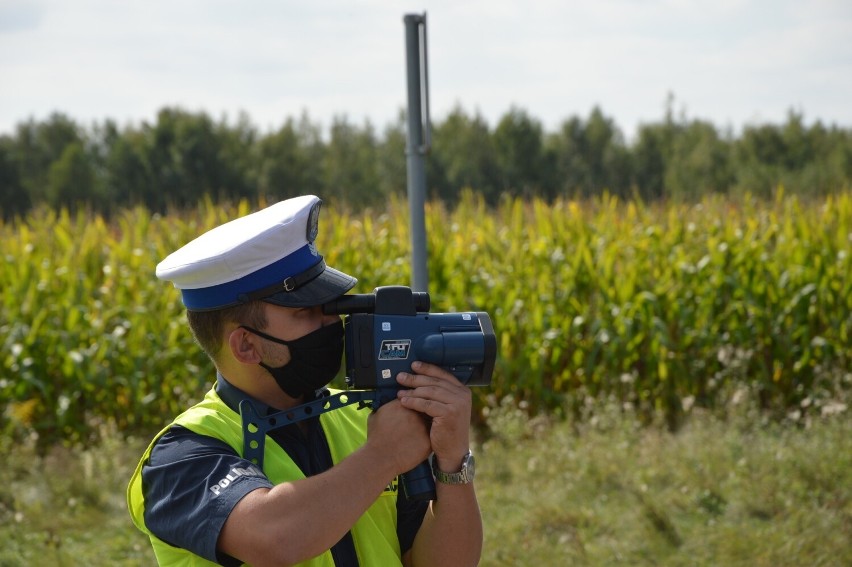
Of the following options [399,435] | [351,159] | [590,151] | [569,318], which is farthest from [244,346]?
[351,159]

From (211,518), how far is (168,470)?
0.14 m

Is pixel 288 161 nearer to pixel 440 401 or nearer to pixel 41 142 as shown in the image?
pixel 41 142

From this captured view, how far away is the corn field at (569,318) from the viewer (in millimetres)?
6414

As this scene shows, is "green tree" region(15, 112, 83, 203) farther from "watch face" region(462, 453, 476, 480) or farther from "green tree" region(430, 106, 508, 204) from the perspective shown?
"watch face" region(462, 453, 476, 480)

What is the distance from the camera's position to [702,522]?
465 centimetres

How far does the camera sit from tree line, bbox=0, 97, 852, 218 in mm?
38688

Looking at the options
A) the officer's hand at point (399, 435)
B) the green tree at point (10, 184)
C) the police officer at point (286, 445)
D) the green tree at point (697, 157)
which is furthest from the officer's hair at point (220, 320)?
the green tree at point (10, 184)

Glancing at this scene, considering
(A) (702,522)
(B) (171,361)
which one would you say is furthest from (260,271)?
(B) (171,361)

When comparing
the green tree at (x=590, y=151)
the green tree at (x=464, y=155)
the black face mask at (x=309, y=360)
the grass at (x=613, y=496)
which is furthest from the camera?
the green tree at (x=590, y=151)

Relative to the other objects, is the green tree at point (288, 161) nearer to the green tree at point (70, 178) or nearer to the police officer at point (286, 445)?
the green tree at point (70, 178)

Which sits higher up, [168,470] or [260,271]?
[260,271]

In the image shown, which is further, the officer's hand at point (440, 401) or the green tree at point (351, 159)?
the green tree at point (351, 159)

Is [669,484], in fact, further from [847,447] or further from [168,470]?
[168,470]

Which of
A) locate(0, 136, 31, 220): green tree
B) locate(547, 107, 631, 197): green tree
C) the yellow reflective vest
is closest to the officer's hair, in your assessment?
the yellow reflective vest
